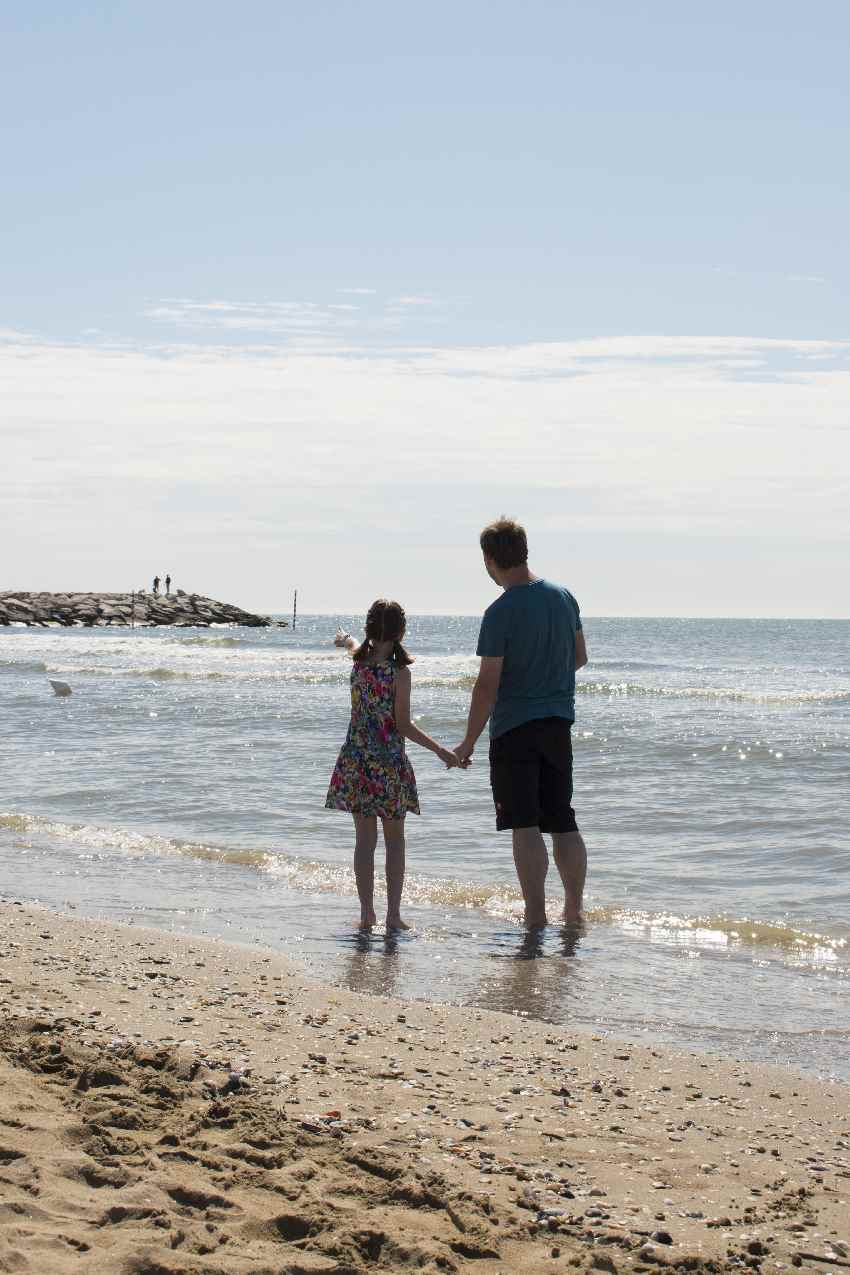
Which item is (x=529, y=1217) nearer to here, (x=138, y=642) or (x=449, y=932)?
(x=449, y=932)

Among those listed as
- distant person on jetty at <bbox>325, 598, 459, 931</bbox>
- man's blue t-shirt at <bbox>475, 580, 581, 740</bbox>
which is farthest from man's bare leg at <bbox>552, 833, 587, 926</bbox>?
distant person on jetty at <bbox>325, 598, 459, 931</bbox>

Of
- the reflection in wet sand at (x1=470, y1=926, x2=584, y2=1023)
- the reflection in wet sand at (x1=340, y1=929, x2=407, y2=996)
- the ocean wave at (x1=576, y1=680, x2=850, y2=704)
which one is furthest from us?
the ocean wave at (x1=576, y1=680, x2=850, y2=704)

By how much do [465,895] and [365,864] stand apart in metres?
1.06

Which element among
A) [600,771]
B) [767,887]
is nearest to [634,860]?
[767,887]

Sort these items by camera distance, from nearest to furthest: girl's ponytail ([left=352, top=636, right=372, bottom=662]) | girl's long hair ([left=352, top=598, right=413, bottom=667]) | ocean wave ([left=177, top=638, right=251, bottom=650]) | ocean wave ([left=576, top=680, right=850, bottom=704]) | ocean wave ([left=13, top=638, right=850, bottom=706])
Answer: girl's long hair ([left=352, top=598, right=413, bottom=667]) < girl's ponytail ([left=352, top=636, right=372, bottom=662]) < ocean wave ([left=576, top=680, right=850, bottom=704]) < ocean wave ([left=13, top=638, right=850, bottom=706]) < ocean wave ([left=177, top=638, right=251, bottom=650])

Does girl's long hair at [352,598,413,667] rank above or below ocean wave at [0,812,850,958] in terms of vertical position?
above

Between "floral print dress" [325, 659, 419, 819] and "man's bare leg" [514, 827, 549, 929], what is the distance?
606 millimetres

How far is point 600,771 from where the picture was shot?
13.2m

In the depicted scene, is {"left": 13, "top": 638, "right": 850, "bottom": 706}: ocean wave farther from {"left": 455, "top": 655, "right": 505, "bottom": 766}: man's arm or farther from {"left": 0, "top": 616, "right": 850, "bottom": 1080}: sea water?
{"left": 455, "top": 655, "right": 505, "bottom": 766}: man's arm

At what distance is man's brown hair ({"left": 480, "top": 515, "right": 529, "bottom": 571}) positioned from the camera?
642 cm

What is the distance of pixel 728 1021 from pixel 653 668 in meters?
37.9

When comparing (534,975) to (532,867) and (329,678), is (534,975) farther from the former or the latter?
(329,678)

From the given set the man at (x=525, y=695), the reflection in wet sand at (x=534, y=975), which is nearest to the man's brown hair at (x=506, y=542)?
the man at (x=525, y=695)

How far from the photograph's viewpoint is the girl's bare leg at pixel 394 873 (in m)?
6.87
